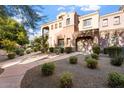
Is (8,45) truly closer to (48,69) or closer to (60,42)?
(60,42)

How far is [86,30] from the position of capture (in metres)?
21.3

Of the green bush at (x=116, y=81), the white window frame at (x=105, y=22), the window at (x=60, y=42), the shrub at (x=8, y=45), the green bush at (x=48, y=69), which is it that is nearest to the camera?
the green bush at (x=116, y=81)

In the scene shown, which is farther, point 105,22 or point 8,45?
point 105,22

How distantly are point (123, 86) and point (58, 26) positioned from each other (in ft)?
54.5

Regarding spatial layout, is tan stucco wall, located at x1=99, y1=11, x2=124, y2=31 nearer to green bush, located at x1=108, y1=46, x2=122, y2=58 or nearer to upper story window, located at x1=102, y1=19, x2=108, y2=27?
upper story window, located at x1=102, y1=19, x2=108, y2=27

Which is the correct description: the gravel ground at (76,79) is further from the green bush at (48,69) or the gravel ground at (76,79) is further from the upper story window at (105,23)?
the upper story window at (105,23)

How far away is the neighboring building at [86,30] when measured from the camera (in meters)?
19.0

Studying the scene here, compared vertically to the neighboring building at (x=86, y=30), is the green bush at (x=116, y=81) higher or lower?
lower

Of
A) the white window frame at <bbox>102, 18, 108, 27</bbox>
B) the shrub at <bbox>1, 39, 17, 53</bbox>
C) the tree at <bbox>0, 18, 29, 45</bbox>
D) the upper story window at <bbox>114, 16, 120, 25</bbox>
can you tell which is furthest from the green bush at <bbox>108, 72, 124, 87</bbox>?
the white window frame at <bbox>102, 18, 108, 27</bbox>

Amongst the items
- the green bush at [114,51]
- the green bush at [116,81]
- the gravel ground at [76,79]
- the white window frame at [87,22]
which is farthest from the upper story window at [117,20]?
the green bush at [116,81]

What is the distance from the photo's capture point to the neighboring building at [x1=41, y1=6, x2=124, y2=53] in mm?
19047

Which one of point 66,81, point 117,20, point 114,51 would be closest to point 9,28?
point 66,81
